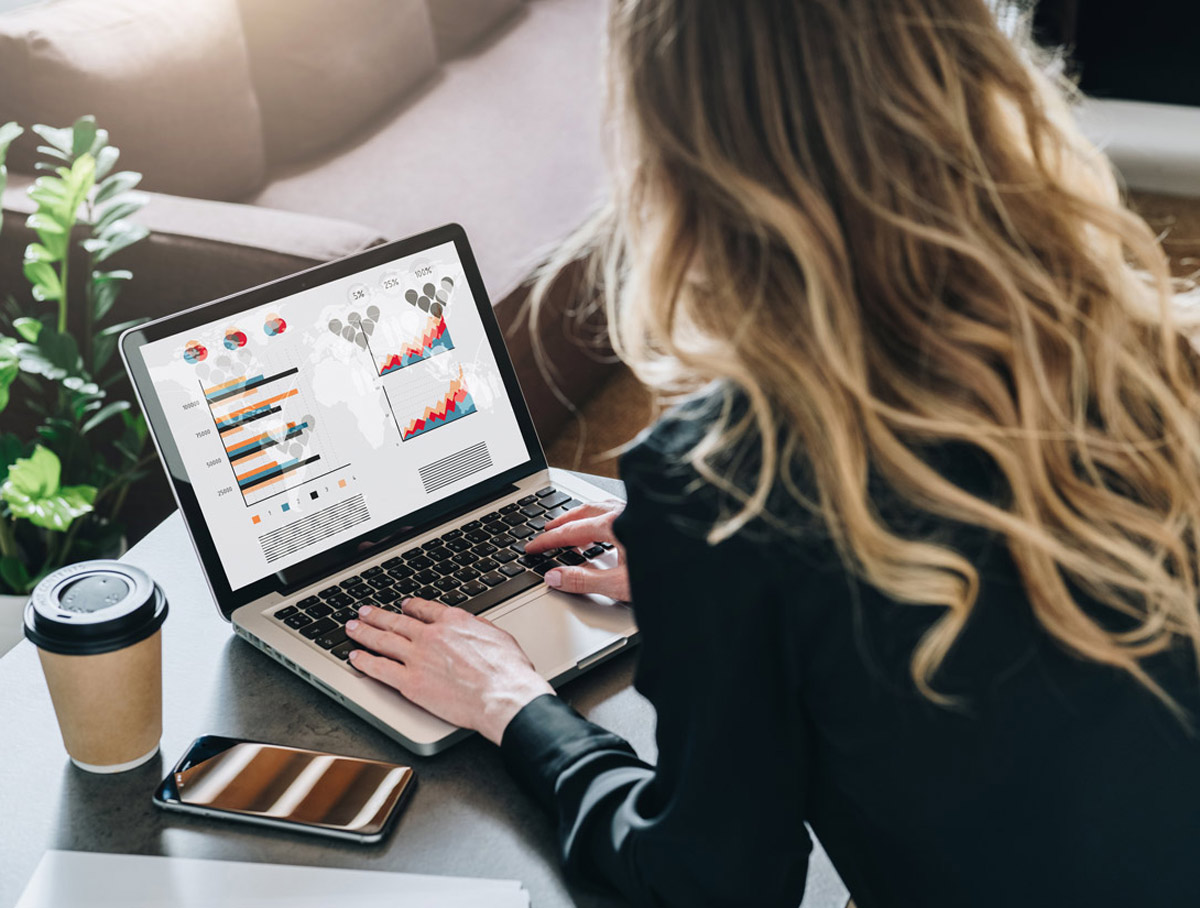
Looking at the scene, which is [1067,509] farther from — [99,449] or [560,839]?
[99,449]

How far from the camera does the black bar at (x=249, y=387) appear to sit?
37.9 inches

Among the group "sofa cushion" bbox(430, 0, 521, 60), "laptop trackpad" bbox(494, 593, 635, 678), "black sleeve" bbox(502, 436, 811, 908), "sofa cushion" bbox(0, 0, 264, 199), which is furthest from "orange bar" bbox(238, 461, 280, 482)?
"sofa cushion" bbox(430, 0, 521, 60)

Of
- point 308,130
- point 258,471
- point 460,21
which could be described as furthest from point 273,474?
point 460,21

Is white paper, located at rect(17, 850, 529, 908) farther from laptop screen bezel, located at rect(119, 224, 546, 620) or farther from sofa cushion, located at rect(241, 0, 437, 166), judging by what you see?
sofa cushion, located at rect(241, 0, 437, 166)

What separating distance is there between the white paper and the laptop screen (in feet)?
0.90

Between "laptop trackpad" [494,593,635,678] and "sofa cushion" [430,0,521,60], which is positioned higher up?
"sofa cushion" [430,0,521,60]

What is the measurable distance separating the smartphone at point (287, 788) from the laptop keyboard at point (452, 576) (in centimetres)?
12

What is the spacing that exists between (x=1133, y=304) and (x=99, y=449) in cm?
164

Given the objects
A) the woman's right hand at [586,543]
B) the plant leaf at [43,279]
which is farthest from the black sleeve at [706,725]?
the plant leaf at [43,279]

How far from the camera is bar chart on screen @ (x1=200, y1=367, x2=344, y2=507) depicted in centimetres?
97

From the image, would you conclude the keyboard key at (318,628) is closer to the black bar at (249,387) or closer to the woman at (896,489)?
the black bar at (249,387)

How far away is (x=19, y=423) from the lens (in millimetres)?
1880

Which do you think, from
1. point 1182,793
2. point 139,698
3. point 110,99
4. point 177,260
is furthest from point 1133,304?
point 110,99

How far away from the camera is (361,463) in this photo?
3.39 feet
